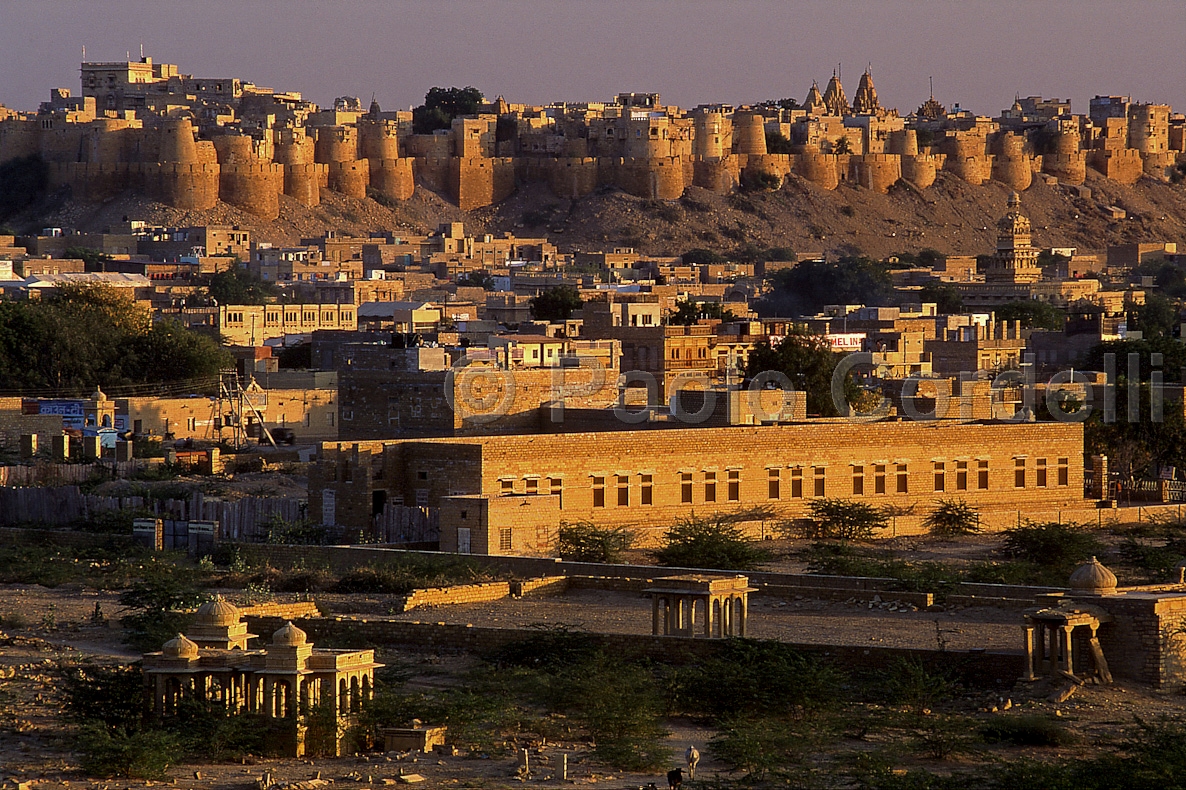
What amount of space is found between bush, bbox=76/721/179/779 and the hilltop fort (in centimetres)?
6940

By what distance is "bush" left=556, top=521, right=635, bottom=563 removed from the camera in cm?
2048

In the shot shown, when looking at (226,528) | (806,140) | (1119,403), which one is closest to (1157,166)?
(806,140)

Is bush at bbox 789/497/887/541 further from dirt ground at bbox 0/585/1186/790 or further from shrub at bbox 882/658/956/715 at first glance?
shrub at bbox 882/658/956/715

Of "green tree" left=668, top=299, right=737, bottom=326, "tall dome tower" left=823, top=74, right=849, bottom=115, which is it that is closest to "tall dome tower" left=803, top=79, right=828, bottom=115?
"tall dome tower" left=823, top=74, right=849, bottom=115

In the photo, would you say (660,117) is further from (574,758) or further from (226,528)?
(574,758)

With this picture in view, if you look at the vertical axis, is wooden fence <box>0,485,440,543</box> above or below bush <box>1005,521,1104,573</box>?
above

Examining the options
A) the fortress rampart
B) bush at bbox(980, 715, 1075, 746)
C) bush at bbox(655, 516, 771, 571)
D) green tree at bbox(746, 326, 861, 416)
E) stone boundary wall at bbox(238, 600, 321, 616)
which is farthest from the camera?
the fortress rampart

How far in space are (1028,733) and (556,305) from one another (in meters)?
36.4

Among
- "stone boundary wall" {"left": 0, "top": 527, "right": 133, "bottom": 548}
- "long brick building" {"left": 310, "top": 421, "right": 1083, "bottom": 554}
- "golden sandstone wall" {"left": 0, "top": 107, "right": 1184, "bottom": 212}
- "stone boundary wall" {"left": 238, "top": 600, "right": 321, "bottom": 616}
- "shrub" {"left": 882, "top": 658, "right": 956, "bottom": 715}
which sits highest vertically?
"golden sandstone wall" {"left": 0, "top": 107, "right": 1184, "bottom": 212}

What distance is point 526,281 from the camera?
63.5m

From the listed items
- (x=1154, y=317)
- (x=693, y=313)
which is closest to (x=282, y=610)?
(x=693, y=313)

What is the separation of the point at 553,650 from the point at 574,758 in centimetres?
213

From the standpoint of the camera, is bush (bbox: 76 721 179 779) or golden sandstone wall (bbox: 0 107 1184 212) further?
golden sandstone wall (bbox: 0 107 1184 212)

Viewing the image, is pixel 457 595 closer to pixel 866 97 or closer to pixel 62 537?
pixel 62 537
